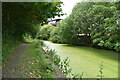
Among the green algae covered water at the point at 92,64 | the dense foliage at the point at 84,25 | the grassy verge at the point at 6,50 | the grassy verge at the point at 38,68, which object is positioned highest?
the dense foliage at the point at 84,25

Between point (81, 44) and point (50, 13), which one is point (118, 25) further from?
point (81, 44)

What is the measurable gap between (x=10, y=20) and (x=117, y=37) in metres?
5.71

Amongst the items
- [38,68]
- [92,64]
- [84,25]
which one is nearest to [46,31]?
[84,25]

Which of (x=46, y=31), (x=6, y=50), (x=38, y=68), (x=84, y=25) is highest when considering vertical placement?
(x=46, y=31)

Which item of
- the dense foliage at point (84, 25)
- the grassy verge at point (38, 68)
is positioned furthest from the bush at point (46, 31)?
the grassy verge at point (38, 68)

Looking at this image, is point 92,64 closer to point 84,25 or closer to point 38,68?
point 38,68

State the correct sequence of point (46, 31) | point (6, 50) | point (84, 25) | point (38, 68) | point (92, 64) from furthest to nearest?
point (46, 31) < point (84, 25) < point (92, 64) < point (6, 50) < point (38, 68)

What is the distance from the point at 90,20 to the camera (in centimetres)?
1278

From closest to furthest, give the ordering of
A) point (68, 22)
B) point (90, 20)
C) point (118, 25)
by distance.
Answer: point (118, 25)
point (90, 20)
point (68, 22)

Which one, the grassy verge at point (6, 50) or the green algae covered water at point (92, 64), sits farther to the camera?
the green algae covered water at point (92, 64)

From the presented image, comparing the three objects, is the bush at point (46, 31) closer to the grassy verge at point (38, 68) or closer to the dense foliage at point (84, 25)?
the dense foliage at point (84, 25)

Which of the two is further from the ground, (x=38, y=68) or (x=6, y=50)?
(x=6, y=50)

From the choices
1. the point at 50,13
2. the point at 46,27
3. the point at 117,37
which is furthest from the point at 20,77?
the point at 46,27

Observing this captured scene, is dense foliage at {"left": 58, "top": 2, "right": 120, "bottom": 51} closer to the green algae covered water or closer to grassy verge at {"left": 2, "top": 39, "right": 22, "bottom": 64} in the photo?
the green algae covered water
